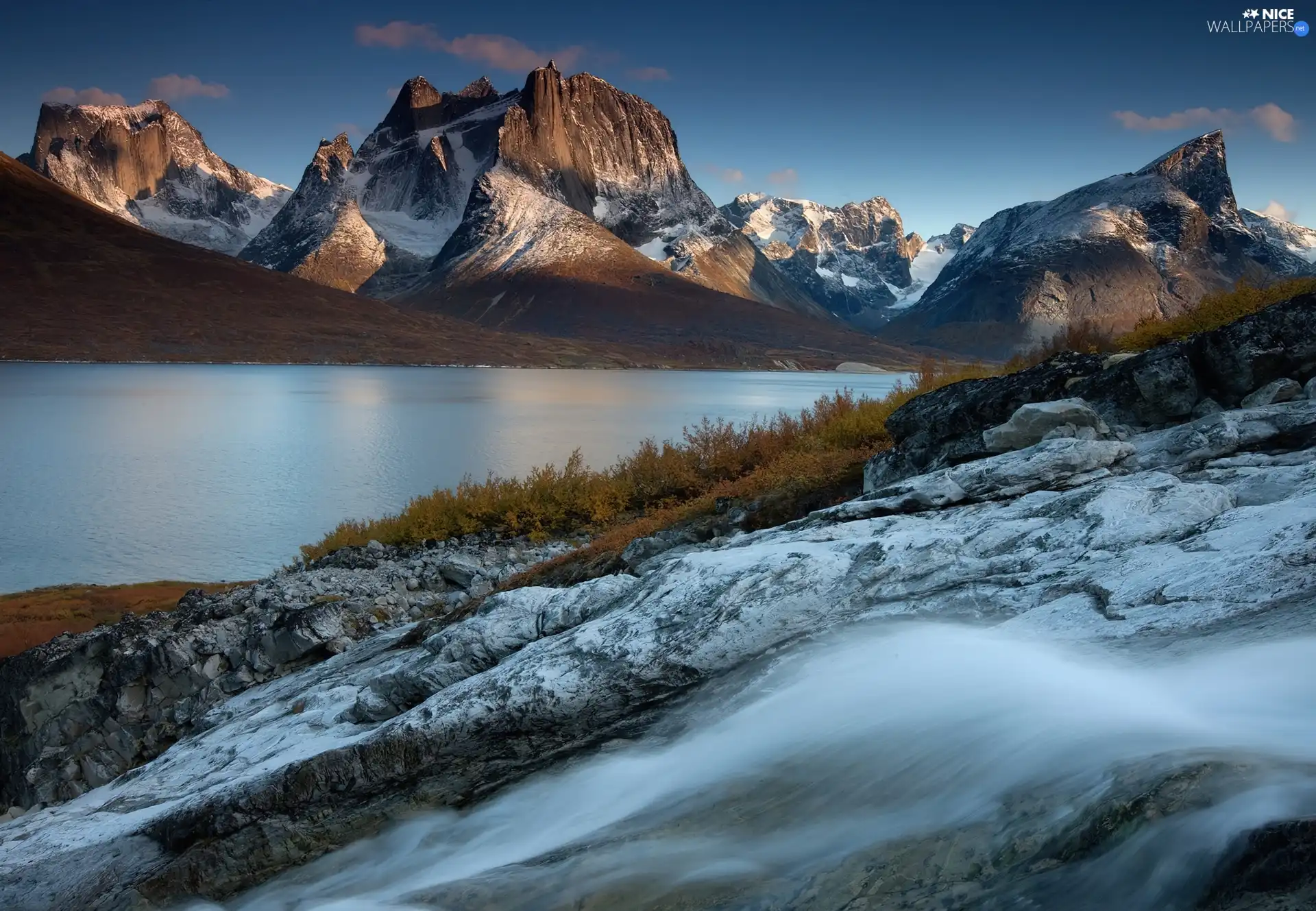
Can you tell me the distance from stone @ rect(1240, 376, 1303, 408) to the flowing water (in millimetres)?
5592

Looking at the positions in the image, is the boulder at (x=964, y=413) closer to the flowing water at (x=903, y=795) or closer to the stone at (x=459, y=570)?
the flowing water at (x=903, y=795)

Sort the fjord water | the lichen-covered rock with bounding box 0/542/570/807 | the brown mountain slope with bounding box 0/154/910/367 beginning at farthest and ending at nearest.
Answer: the brown mountain slope with bounding box 0/154/910/367
the fjord water
the lichen-covered rock with bounding box 0/542/570/807

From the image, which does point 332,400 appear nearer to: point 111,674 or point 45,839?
point 111,674

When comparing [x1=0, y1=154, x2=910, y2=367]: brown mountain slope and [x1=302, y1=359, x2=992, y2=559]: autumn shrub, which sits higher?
[x1=0, y1=154, x2=910, y2=367]: brown mountain slope

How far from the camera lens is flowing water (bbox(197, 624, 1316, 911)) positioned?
3.79 meters

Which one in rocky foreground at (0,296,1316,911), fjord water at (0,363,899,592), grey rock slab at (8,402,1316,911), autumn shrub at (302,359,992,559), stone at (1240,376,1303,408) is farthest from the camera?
fjord water at (0,363,899,592)

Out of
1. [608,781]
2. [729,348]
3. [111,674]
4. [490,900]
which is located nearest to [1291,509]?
[608,781]

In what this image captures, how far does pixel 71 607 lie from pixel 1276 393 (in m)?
20.9

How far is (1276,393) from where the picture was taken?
9.21 m

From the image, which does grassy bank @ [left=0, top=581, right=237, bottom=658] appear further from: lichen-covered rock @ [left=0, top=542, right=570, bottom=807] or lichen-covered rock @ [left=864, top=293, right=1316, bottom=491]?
lichen-covered rock @ [left=864, top=293, right=1316, bottom=491]

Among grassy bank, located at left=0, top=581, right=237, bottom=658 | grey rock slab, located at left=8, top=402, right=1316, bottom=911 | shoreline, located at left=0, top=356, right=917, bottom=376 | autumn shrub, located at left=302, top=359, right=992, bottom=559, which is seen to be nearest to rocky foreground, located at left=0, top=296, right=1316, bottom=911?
grey rock slab, located at left=8, top=402, right=1316, bottom=911

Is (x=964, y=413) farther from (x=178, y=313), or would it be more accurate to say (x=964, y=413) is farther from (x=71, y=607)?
(x=178, y=313)

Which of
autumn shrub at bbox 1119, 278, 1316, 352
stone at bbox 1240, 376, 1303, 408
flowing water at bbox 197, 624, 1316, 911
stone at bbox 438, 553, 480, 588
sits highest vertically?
autumn shrub at bbox 1119, 278, 1316, 352

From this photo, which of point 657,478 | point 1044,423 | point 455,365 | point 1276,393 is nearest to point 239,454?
point 657,478
